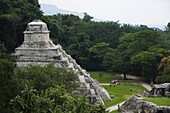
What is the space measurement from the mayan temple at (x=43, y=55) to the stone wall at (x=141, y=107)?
4480mm

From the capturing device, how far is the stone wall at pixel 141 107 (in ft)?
108

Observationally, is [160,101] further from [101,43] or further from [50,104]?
[101,43]

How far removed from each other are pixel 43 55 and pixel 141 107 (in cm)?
1335

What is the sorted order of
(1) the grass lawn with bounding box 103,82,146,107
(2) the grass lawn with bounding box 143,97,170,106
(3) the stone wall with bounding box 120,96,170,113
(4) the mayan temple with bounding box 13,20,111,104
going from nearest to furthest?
(3) the stone wall with bounding box 120,96,170,113 → (2) the grass lawn with bounding box 143,97,170,106 → (4) the mayan temple with bounding box 13,20,111,104 → (1) the grass lawn with bounding box 103,82,146,107

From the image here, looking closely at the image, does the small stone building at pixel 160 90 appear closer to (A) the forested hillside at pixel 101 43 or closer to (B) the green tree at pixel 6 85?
(A) the forested hillside at pixel 101 43

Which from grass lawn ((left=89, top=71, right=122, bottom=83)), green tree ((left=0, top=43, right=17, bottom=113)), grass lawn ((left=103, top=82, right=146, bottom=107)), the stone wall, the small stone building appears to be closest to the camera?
green tree ((left=0, top=43, right=17, bottom=113))

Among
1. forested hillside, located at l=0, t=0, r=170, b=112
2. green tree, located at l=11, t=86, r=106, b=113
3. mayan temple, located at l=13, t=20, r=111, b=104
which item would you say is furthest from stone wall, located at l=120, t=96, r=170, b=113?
green tree, located at l=11, t=86, r=106, b=113

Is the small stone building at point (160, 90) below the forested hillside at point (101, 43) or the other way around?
below

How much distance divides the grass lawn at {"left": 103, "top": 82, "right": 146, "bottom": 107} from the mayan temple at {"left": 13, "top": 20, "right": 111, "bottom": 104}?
1.19 m

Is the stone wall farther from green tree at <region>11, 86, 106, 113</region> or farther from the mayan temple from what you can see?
green tree at <region>11, 86, 106, 113</region>

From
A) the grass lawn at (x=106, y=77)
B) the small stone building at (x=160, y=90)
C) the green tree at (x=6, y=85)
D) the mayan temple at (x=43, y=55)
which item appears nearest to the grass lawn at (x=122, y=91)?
the mayan temple at (x=43, y=55)

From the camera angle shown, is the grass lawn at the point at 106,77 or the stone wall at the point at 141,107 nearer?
the stone wall at the point at 141,107

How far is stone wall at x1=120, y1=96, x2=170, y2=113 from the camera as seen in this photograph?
1302 inches

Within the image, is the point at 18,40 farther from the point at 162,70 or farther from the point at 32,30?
the point at 162,70
